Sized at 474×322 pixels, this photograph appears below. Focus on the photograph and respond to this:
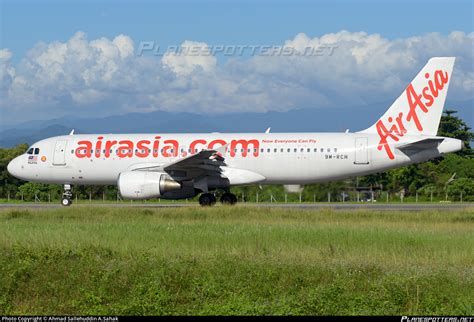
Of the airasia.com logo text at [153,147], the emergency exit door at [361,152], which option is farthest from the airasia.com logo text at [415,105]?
the airasia.com logo text at [153,147]

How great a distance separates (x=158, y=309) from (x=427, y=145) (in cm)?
2331

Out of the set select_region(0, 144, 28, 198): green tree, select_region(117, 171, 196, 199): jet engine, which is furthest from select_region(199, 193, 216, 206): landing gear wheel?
select_region(0, 144, 28, 198): green tree

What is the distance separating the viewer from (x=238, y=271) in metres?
12.2

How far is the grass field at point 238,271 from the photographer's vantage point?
1048cm

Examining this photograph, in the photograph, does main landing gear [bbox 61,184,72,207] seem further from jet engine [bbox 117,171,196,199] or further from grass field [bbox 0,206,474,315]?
grass field [bbox 0,206,474,315]

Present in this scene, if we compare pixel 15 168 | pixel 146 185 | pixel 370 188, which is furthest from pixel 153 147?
pixel 370 188

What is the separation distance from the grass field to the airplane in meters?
12.0

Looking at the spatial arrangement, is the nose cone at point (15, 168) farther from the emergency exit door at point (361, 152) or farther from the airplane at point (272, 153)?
the emergency exit door at point (361, 152)

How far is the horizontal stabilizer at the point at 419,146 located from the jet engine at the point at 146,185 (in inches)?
400

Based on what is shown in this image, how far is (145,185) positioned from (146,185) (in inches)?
1.7

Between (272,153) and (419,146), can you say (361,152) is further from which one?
(272,153)

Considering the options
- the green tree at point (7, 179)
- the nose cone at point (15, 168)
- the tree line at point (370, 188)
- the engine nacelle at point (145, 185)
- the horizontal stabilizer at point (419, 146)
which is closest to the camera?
the horizontal stabilizer at point (419, 146)

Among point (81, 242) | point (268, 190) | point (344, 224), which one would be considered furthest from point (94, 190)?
point (81, 242)

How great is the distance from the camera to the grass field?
1048cm
